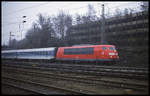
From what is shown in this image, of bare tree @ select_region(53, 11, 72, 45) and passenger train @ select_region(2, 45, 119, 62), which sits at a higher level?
bare tree @ select_region(53, 11, 72, 45)

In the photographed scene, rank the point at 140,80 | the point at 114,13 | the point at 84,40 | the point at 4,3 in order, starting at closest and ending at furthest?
1. the point at 140,80
2. the point at 4,3
3. the point at 114,13
4. the point at 84,40

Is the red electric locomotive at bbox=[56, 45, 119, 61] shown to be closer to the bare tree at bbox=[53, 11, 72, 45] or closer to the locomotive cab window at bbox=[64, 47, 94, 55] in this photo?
the locomotive cab window at bbox=[64, 47, 94, 55]

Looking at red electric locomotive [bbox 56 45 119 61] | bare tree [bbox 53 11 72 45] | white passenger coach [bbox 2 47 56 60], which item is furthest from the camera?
white passenger coach [bbox 2 47 56 60]

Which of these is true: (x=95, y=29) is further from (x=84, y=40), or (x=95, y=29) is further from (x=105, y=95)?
(x=105, y=95)

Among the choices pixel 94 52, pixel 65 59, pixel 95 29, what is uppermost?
pixel 95 29

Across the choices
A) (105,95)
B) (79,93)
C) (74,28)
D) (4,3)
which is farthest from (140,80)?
(74,28)

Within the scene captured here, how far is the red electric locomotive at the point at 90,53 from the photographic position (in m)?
18.4

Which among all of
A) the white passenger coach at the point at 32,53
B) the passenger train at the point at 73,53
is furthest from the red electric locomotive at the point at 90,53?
the white passenger coach at the point at 32,53

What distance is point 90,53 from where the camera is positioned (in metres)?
19.7

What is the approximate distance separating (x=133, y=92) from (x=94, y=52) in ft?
42.1

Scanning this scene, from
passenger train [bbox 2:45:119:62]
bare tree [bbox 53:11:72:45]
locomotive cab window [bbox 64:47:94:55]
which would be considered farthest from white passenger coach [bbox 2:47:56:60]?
bare tree [bbox 53:11:72:45]

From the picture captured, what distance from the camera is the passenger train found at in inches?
730

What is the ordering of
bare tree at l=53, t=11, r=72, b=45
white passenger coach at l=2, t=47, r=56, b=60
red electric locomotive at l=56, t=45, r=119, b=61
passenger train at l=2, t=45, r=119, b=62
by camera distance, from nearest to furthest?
1. red electric locomotive at l=56, t=45, r=119, b=61
2. passenger train at l=2, t=45, r=119, b=62
3. bare tree at l=53, t=11, r=72, b=45
4. white passenger coach at l=2, t=47, r=56, b=60

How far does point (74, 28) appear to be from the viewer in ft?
81.2
